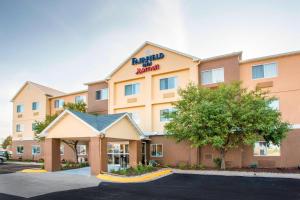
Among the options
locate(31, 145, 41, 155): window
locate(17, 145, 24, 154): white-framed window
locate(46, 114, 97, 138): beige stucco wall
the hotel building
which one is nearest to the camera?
locate(46, 114, 97, 138): beige stucco wall

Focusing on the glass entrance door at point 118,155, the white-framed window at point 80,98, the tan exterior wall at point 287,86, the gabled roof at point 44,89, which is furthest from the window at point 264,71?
the gabled roof at point 44,89

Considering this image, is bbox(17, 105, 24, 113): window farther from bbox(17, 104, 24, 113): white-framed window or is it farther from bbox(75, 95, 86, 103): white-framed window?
bbox(75, 95, 86, 103): white-framed window

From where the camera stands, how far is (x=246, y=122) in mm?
22312

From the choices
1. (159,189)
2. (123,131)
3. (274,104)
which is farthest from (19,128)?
(274,104)

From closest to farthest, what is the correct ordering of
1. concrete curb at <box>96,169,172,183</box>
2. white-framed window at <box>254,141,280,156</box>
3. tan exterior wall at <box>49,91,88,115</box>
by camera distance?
concrete curb at <box>96,169,172,183</box> → white-framed window at <box>254,141,280,156</box> → tan exterior wall at <box>49,91,88,115</box>

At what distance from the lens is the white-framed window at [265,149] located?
81.1 feet

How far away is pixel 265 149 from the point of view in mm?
25078

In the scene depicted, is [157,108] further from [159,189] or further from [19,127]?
[19,127]

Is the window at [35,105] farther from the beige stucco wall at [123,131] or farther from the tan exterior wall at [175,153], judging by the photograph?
the beige stucco wall at [123,131]

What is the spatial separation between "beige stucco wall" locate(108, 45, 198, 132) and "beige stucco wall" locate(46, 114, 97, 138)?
392 inches

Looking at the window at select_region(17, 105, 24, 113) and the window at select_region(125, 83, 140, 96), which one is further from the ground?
the window at select_region(125, 83, 140, 96)

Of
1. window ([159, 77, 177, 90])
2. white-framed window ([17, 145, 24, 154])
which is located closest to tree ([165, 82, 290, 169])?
window ([159, 77, 177, 90])

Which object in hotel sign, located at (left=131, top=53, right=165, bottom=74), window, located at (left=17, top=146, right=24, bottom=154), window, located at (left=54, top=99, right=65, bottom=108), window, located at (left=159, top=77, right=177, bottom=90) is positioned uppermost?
hotel sign, located at (left=131, top=53, right=165, bottom=74)

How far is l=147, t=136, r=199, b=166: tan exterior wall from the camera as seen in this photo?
89.5 ft
